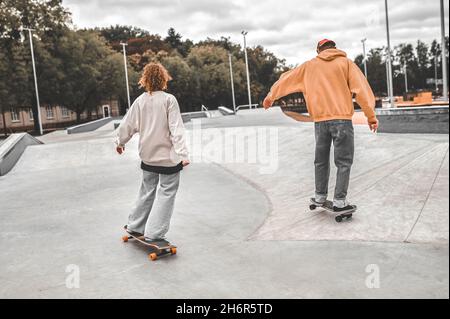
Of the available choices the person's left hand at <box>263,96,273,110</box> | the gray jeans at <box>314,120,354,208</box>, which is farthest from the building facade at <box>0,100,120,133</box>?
the gray jeans at <box>314,120,354,208</box>

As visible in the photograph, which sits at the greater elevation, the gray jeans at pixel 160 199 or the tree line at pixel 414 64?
the tree line at pixel 414 64

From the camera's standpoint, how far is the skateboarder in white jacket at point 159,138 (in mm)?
4016

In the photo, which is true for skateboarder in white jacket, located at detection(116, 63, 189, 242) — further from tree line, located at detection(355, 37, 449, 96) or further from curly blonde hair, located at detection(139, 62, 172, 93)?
tree line, located at detection(355, 37, 449, 96)

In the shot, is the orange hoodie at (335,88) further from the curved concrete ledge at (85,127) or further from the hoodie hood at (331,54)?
the curved concrete ledge at (85,127)

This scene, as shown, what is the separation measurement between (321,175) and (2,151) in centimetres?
875

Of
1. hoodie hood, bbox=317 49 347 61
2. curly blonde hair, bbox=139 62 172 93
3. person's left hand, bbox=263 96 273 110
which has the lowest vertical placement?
person's left hand, bbox=263 96 273 110

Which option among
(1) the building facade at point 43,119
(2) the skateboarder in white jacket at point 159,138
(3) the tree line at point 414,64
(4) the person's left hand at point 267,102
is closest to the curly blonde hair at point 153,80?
(2) the skateboarder in white jacket at point 159,138

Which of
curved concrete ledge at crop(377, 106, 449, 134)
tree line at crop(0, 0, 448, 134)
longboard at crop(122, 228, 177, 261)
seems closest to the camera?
longboard at crop(122, 228, 177, 261)

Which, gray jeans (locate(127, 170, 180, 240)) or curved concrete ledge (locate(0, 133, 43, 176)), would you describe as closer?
gray jeans (locate(127, 170, 180, 240))

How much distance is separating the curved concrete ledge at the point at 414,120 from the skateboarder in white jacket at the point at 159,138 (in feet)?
23.4

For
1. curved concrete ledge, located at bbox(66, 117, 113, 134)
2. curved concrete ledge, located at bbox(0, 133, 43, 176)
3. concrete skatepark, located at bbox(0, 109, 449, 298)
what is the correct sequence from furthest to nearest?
curved concrete ledge, located at bbox(66, 117, 113, 134) → curved concrete ledge, located at bbox(0, 133, 43, 176) → concrete skatepark, located at bbox(0, 109, 449, 298)

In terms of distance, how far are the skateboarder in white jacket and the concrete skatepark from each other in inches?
18.3

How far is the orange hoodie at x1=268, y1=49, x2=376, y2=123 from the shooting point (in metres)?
4.54

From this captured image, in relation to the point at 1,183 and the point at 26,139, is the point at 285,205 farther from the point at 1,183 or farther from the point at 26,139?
the point at 26,139
